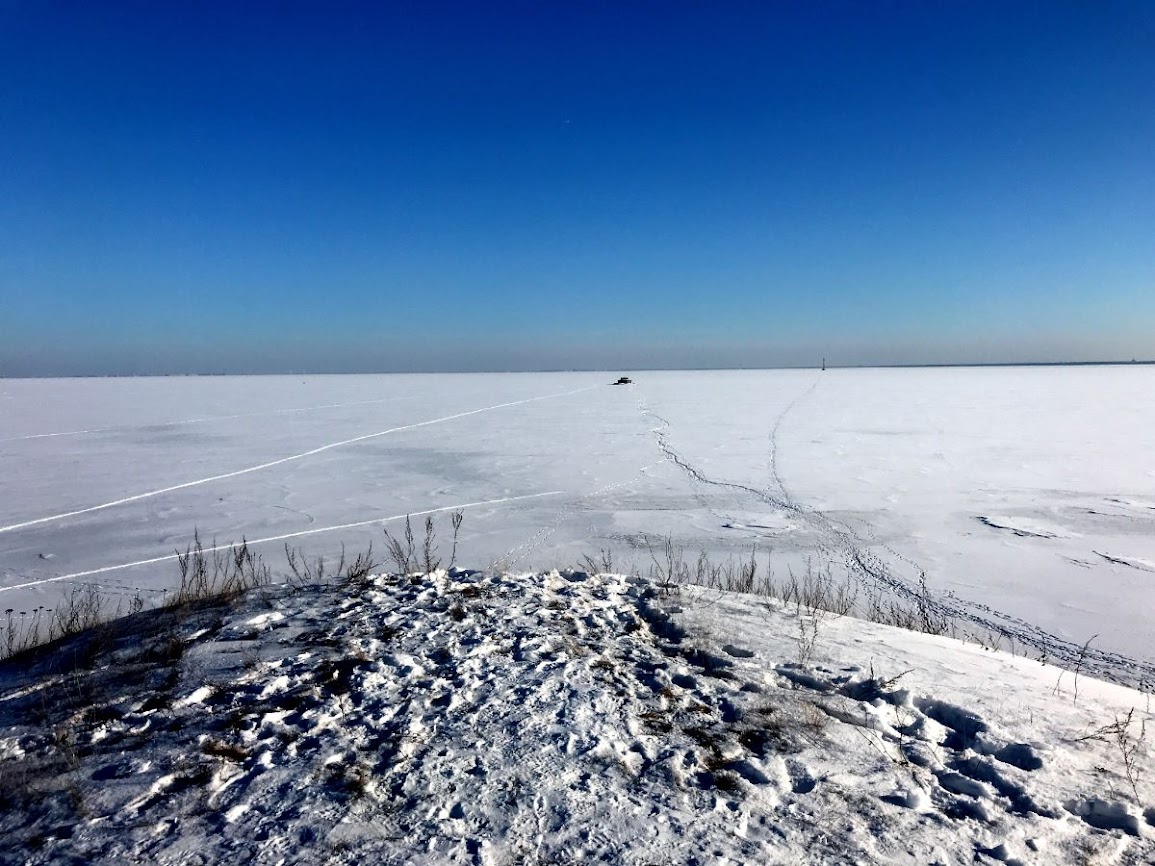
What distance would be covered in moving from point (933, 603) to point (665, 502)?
434cm

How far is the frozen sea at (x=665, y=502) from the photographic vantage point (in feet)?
21.4

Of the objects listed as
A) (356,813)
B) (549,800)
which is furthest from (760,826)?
(356,813)

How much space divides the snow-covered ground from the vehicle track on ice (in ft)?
2.47

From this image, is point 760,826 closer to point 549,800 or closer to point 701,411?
point 549,800

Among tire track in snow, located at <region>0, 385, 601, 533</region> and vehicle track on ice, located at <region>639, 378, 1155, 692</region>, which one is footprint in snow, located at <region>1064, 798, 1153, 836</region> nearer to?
vehicle track on ice, located at <region>639, 378, 1155, 692</region>

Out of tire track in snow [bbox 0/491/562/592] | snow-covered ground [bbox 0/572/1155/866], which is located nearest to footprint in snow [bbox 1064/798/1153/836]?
snow-covered ground [bbox 0/572/1155/866]

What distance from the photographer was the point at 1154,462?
1250 cm

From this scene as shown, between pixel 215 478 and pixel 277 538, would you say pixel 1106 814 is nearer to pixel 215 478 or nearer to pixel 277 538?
pixel 277 538

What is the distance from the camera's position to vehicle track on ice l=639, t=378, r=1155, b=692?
4652 millimetres

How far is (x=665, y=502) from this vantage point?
9.93 meters

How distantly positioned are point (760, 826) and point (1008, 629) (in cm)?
407

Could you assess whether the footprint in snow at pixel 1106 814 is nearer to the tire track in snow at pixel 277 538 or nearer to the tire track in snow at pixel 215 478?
the tire track in snow at pixel 277 538

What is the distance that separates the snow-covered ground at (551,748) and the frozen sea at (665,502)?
238 centimetres

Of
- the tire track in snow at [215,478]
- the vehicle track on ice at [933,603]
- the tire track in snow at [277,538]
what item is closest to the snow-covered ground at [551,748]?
the vehicle track on ice at [933,603]
